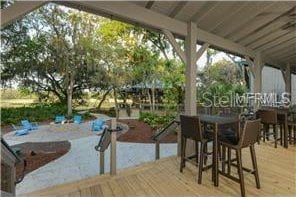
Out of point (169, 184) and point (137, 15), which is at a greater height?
point (137, 15)

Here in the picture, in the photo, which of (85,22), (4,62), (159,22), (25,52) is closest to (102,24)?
(85,22)

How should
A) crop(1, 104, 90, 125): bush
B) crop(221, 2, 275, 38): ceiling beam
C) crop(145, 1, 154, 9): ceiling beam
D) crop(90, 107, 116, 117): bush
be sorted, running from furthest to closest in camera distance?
crop(90, 107, 116, 117): bush
crop(1, 104, 90, 125): bush
crop(221, 2, 275, 38): ceiling beam
crop(145, 1, 154, 9): ceiling beam

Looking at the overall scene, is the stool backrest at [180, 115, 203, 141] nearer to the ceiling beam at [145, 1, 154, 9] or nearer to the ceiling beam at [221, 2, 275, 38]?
the ceiling beam at [145, 1, 154, 9]

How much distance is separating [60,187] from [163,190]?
1247mm

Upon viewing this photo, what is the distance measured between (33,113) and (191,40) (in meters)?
14.4

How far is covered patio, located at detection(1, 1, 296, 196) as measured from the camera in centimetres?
314

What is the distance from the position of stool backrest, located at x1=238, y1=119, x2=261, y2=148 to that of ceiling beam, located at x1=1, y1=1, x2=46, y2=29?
103 inches

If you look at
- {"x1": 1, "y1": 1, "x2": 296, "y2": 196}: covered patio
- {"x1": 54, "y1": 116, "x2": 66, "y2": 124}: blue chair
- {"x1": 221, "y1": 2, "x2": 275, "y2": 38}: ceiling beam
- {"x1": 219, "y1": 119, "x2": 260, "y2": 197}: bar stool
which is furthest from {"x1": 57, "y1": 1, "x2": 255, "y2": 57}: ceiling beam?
{"x1": 54, "y1": 116, "x2": 66, "y2": 124}: blue chair

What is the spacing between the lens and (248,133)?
3.10m

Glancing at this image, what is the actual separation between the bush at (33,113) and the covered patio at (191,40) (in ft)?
44.0

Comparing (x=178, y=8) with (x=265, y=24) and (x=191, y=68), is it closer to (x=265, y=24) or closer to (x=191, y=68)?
(x=191, y=68)

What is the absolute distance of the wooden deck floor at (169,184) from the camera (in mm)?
3088

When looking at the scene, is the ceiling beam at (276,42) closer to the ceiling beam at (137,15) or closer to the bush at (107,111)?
the ceiling beam at (137,15)

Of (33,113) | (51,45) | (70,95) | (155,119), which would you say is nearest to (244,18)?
(155,119)
